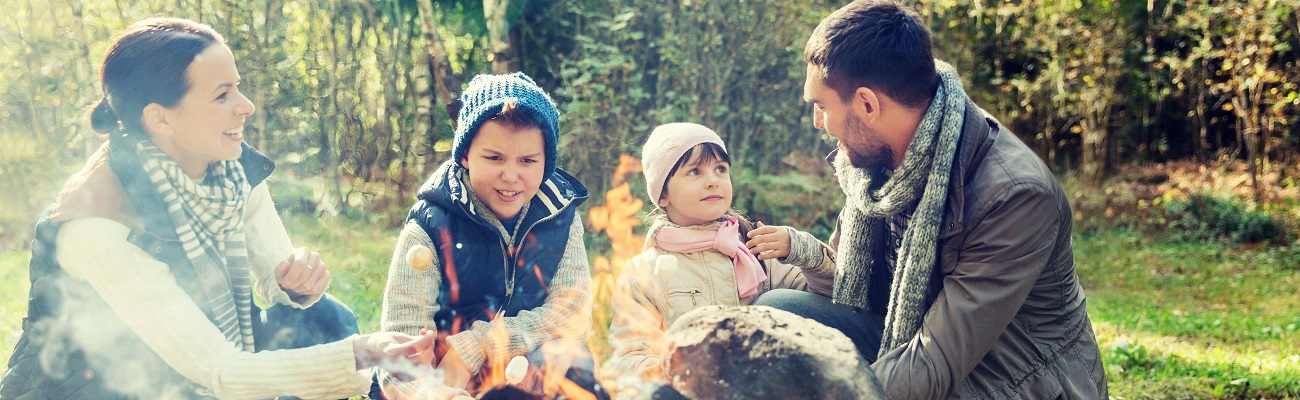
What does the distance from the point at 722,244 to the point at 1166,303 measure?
17.8 ft

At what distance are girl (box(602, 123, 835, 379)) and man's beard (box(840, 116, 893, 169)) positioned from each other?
39 centimetres

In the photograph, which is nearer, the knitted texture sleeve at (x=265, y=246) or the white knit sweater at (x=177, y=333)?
the white knit sweater at (x=177, y=333)

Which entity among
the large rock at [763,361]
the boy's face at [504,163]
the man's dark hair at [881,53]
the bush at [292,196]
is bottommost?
the bush at [292,196]

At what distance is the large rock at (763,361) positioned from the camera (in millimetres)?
2186

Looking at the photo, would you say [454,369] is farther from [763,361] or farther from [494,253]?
[763,361]

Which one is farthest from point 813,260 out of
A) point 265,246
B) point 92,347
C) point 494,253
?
point 92,347

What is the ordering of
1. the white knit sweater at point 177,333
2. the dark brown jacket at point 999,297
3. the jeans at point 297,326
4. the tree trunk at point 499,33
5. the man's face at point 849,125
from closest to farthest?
the white knit sweater at point 177,333, the dark brown jacket at point 999,297, the man's face at point 849,125, the jeans at point 297,326, the tree trunk at point 499,33

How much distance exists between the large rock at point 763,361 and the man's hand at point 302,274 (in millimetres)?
1471

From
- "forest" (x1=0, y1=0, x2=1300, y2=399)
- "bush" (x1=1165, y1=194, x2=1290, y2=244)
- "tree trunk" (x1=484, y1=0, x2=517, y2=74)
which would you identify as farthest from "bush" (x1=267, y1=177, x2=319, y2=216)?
"bush" (x1=1165, y1=194, x2=1290, y2=244)

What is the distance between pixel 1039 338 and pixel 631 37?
209 inches

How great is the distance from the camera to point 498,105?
3.06 meters

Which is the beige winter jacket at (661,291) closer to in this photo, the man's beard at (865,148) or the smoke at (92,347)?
the man's beard at (865,148)

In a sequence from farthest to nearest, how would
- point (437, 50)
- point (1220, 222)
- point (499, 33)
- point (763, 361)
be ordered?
point (1220, 222)
point (499, 33)
point (437, 50)
point (763, 361)

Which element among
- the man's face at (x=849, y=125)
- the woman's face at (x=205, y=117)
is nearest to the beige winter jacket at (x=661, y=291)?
the man's face at (x=849, y=125)
